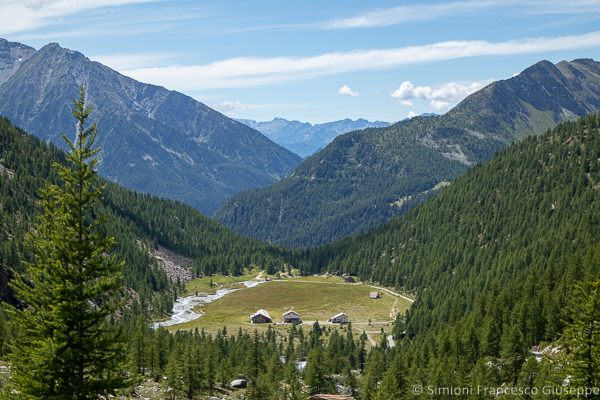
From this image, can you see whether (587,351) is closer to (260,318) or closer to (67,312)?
(67,312)

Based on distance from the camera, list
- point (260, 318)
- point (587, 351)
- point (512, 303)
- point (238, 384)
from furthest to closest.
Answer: point (260, 318) → point (512, 303) → point (238, 384) → point (587, 351)

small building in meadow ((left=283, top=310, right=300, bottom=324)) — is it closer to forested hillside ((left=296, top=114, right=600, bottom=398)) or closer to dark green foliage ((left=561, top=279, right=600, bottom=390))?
forested hillside ((left=296, top=114, right=600, bottom=398))

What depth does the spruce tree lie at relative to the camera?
28.6 meters

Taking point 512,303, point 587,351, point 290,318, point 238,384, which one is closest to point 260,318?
point 290,318

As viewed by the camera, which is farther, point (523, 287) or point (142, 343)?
Result: point (523, 287)

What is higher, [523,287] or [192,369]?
[523,287]

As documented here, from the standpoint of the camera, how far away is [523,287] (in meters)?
111

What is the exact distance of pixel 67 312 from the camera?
96.2 feet

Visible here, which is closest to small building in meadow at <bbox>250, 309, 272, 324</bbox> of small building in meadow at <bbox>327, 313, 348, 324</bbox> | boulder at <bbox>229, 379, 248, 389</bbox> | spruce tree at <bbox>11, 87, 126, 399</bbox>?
small building in meadow at <bbox>327, 313, 348, 324</bbox>

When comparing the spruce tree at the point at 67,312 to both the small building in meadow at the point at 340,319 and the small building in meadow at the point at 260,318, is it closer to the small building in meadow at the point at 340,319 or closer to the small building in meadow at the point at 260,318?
the small building in meadow at the point at 340,319

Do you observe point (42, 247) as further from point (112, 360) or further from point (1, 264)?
point (1, 264)

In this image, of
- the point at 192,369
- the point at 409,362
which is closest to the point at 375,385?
the point at 409,362

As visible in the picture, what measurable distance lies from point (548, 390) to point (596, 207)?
435 feet

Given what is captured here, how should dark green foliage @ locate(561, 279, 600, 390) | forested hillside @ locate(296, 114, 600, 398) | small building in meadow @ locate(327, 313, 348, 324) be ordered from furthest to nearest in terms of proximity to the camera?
1. small building in meadow @ locate(327, 313, 348, 324)
2. forested hillside @ locate(296, 114, 600, 398)
3. dark green foliage @ locate(561, 279, 600, 390)
